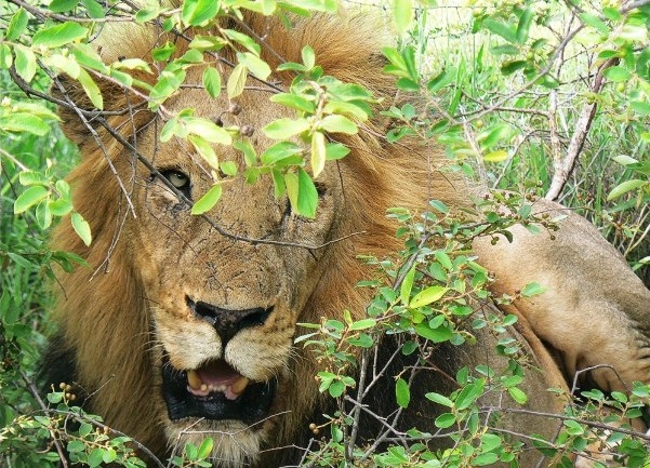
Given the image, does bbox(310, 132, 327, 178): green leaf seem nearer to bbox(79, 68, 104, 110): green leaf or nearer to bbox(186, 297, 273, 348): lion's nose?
bbox(79, 68, 104, 110): green leaf

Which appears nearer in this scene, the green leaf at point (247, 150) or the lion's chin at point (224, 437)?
the green leaf at point (247, 150)

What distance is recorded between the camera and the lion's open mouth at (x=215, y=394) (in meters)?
3.48

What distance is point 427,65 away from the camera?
6500 mm

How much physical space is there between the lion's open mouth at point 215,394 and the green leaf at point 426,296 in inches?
29.1

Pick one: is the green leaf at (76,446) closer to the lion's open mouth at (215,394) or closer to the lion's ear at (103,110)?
the lion's open mouth at (215,394)

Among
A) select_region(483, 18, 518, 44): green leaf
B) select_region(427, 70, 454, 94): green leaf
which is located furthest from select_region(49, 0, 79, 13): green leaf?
select_region(483, 18, 518, 44): green leaf

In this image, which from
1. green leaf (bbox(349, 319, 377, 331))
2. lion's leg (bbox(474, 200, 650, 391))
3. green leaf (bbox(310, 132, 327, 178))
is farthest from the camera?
lion's leg (bbox(474, 200, 650, 391))

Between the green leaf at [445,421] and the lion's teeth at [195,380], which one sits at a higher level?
the green leaf at [445,421]

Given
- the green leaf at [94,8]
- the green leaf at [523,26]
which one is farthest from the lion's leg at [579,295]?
the green leaf at [94,8]

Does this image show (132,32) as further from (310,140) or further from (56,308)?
(310,140)

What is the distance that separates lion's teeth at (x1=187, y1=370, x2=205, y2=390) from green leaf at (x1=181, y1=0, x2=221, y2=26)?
1390 millimetres

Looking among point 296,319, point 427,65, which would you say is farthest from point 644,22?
point 427,65

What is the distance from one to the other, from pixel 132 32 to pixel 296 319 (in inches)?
47.9

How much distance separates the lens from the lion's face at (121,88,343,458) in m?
3.33
